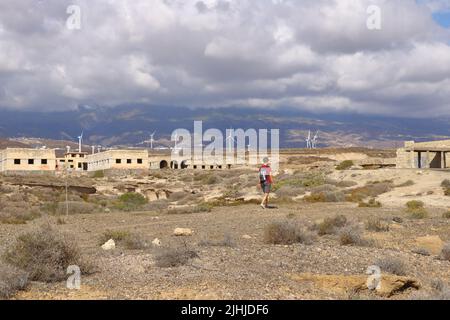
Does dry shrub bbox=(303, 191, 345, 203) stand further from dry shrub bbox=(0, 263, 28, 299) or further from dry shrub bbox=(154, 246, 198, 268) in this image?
dry shrub bbox=(0, 263, 28, 299)

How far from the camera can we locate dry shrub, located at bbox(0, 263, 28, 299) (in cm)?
752

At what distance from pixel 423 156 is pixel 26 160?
52594mm

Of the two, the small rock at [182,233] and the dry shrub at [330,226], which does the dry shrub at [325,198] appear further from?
the small rock at [182,233]

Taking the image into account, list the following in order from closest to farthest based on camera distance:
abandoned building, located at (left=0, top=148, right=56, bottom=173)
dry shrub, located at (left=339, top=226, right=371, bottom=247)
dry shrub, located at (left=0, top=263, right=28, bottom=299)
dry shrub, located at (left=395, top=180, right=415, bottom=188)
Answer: dry shrub, located at (left=0, top=263, right=28, bottom=299), dry shrub, located at (left=339, top=226, right=371, bottom=247), dry shrub, located at (left=395, top=180, right=415, bottom=188), abandoned building, located at (left=0, top=148, right=56, bottom=173)

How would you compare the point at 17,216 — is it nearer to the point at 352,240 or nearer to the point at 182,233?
the point at 182,233

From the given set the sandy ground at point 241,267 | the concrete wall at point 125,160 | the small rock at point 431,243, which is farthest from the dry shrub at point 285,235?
the concrete wall at point 125,160

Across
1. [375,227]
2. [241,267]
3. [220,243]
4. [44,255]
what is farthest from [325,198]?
[44,255]

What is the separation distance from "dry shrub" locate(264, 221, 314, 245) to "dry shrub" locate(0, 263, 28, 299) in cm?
629

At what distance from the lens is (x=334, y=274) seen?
937cm

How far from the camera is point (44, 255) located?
30.1ft

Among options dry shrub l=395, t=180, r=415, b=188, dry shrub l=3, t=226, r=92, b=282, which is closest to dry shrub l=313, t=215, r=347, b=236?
dry shrub l=3, t=226, r=92, b=282
